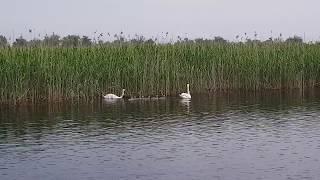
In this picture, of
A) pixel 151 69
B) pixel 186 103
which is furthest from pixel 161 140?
pixel 151 69

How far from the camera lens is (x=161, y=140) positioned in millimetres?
10859

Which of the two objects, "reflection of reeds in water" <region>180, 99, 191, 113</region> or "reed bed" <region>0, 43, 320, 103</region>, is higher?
"reed bed" <region>0, 43, 320, 103</region>

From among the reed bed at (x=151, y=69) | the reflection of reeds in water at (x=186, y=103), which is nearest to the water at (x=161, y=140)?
the reflection of reeds in water at (x=186, y=103)

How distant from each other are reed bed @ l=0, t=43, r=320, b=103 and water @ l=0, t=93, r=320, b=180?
0.82 metres

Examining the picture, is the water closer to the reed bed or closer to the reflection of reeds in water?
the reflection of reeds in water

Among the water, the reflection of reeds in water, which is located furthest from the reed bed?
the reflection of reeds in water

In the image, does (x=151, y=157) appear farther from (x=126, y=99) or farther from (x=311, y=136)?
(x=126, y=99)

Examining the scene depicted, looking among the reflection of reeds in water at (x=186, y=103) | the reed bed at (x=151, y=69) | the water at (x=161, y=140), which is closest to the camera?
the water at (x=161, y=140)

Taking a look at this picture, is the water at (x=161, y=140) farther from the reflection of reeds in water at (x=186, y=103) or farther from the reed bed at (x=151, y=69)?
the reed bed at (x=151, y=69)

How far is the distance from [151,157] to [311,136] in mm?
3328

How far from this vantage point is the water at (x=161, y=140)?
859cm

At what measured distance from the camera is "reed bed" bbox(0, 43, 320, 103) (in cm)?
1628

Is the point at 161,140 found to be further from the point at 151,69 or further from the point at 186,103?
the point at 151,69

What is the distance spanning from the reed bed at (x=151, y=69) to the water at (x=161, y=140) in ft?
2.67
